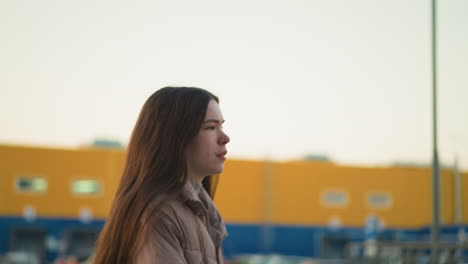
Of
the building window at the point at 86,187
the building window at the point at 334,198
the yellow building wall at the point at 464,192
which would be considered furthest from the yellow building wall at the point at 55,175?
the yellow building wall at the point at 464,192

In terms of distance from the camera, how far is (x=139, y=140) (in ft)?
5.99

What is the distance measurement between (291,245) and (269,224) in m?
1.04

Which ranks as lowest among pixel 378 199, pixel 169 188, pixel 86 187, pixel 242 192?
pixel 378 199

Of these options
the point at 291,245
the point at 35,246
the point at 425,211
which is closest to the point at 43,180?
the point at 35,246

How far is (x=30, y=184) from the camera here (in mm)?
21516

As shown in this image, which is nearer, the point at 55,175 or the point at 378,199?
the point at 55,175

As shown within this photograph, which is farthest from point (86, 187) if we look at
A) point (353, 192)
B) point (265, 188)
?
point (353, 192)

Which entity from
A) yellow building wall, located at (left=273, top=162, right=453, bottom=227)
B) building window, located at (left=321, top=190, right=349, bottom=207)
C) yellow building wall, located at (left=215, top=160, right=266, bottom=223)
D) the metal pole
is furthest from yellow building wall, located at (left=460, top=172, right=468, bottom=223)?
the metal pole

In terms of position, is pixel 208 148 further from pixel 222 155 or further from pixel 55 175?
pixel 55 175

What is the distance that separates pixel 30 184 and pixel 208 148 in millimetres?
20653

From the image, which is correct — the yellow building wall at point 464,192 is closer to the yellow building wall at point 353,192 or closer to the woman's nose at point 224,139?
the yellow building wall at point 353,192

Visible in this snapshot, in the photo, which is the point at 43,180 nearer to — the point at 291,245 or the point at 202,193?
the point at 291,245

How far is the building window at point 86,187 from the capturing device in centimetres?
2209

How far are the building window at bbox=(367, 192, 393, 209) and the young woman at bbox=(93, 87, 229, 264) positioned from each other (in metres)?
24.0
